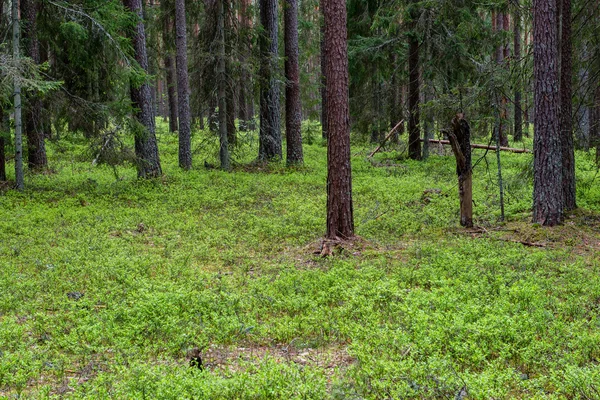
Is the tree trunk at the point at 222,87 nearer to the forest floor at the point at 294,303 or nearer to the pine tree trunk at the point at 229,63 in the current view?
the pine tree trunk at the point at 229,63

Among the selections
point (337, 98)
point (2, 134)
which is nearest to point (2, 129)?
point (2, 134)

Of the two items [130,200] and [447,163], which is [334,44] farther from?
[447,163]

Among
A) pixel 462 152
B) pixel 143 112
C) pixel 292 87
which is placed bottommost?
pixel 462 152

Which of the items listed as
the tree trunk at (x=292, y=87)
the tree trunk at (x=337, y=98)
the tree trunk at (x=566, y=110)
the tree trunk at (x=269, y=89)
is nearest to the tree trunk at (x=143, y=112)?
the tree trunk at (x=269, y=89)

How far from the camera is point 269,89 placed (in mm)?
19500

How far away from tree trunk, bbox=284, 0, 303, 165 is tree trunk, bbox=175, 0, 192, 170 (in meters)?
3.56

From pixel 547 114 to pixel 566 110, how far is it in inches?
64.9

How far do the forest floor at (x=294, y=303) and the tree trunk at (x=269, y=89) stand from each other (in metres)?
7.55

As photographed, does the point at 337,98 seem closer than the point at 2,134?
Yes

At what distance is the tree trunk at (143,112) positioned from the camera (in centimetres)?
1558

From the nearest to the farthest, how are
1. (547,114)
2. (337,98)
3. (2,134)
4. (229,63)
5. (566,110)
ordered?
(337,98)
(547,114)
(566,110)
(2,134)
(229,63)

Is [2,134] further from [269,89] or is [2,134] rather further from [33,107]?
[269,89]

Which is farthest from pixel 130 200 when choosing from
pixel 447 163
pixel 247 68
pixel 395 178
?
pixel 447 163

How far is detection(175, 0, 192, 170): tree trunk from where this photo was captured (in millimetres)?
17719
